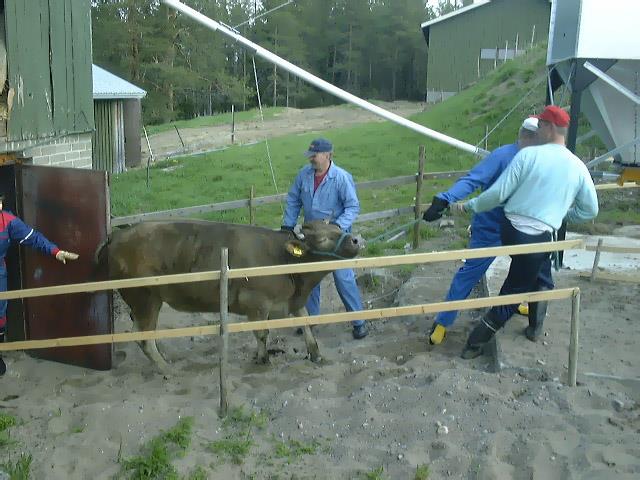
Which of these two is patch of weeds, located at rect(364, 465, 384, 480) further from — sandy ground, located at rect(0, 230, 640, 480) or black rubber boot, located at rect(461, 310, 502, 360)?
black rubber boot, located at rect(461, 310, 502, 360)

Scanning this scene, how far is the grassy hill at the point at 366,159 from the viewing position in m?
14.9

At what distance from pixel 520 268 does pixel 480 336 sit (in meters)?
0.65

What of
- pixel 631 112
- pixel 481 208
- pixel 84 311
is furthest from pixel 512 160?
pixel 631 112

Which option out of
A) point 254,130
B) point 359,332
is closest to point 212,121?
point 254,130

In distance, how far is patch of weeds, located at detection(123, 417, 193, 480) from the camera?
402 cm

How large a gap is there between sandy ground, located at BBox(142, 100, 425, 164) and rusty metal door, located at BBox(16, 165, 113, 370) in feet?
54.6

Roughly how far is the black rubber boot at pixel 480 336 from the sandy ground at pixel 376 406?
0.08 meters

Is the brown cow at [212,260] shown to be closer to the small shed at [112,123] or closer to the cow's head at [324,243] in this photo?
the cow's head at [324,243]

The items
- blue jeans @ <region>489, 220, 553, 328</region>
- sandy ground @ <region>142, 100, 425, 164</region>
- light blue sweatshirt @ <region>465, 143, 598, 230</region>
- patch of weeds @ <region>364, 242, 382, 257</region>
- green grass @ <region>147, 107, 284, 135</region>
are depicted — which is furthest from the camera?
green grass @ <region>147, 107, 284, 135</region>

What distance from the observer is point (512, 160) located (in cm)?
538

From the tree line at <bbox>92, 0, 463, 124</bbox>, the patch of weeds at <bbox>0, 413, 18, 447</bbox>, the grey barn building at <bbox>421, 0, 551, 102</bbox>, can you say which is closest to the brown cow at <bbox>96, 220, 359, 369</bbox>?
the patch of weeds at <bbox>0, 413, 18, 447</bbox>

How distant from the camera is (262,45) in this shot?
44844 millimetres

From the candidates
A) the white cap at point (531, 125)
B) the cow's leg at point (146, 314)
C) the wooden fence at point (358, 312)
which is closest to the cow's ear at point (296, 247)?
the wooden fence at point (358, 312)

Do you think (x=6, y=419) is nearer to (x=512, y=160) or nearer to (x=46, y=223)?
(x=46, y=223)
